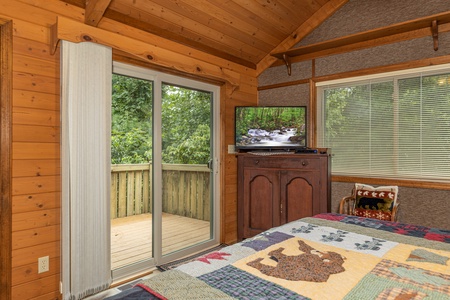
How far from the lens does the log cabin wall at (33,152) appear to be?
2.04 metres

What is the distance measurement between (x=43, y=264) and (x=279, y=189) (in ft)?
7.50

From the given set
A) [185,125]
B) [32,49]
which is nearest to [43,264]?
[32,49]

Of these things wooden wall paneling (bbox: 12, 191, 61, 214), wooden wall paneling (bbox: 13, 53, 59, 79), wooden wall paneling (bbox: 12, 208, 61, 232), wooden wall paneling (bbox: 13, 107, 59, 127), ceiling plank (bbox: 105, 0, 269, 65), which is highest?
ceiling plank (bbox: 105, 0, 269, 65)

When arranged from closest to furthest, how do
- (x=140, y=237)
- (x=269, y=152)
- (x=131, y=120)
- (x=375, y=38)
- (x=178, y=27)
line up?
(x=131, y=120) < (x=178, y=27) < (x=140, y=237) < (x=375, y=38) < (x=269, y=152)

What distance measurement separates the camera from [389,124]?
312 cm

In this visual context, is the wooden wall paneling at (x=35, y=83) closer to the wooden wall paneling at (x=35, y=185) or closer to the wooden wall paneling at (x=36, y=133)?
the wooden wall paneling at (x=36, y=133)

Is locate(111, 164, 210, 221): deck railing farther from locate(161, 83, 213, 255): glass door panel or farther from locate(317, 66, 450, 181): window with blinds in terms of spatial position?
locate(317, 66, 450, 181): window with blinds

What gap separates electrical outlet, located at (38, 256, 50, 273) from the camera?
2162 millimetres

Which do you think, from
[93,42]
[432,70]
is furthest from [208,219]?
[432,70]

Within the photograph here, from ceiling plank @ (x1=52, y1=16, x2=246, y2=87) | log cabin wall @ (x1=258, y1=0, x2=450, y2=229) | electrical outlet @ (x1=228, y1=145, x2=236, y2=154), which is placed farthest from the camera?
electrical outlet @ (x1=228, y1=145, x2=236, y2=154)

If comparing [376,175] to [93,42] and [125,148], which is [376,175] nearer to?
[125,148]

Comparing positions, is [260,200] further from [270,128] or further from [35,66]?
[35,66]

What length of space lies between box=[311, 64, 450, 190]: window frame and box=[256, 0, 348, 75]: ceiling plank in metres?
0.60

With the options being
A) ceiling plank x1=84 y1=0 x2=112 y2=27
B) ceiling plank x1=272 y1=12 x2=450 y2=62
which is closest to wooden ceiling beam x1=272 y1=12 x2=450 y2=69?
ceiling plank x1=272 y1=12 x2=450 y2=62
